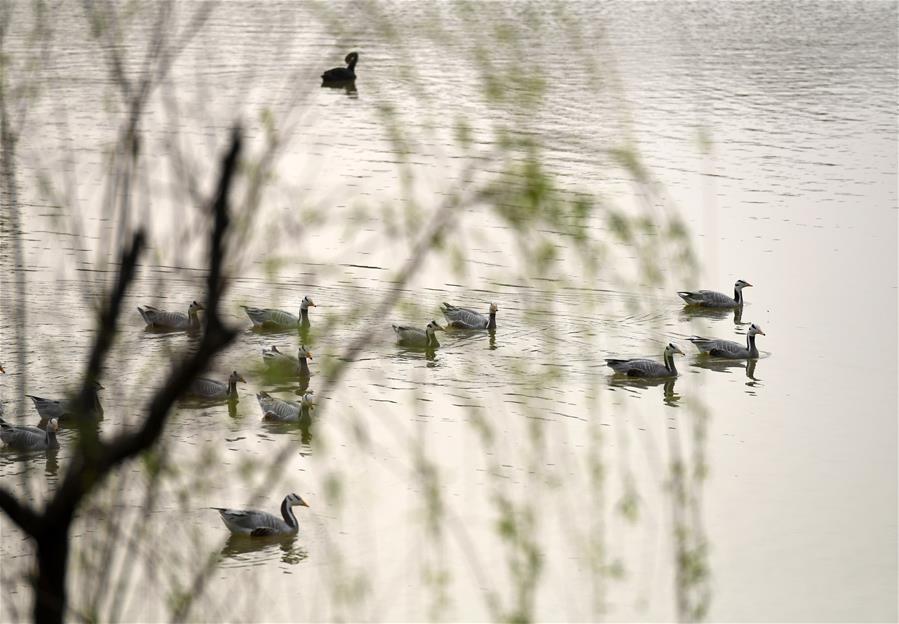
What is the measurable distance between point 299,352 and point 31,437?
388 centimetres

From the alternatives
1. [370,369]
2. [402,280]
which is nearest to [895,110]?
[370,369]

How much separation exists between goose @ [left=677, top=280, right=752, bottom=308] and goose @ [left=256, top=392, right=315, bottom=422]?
20.3 feet

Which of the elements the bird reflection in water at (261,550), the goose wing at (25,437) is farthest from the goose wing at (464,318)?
the bird reflection in water at (261,550)

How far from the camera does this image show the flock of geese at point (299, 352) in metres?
14.7

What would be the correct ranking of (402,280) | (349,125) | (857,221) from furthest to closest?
(349,125) < (857,221) < (402,280)

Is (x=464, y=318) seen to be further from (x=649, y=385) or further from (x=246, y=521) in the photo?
(x=246, y=521)

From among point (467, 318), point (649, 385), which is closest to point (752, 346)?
point (649, 385)

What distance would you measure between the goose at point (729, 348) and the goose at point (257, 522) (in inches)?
277

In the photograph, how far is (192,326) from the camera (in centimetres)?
1773

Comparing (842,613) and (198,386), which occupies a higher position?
(198,386)

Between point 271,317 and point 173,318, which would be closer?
point 173,318

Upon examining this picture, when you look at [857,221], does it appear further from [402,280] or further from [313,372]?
[402,280]

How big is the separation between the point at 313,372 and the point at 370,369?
71cm

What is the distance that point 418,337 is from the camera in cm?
1806
